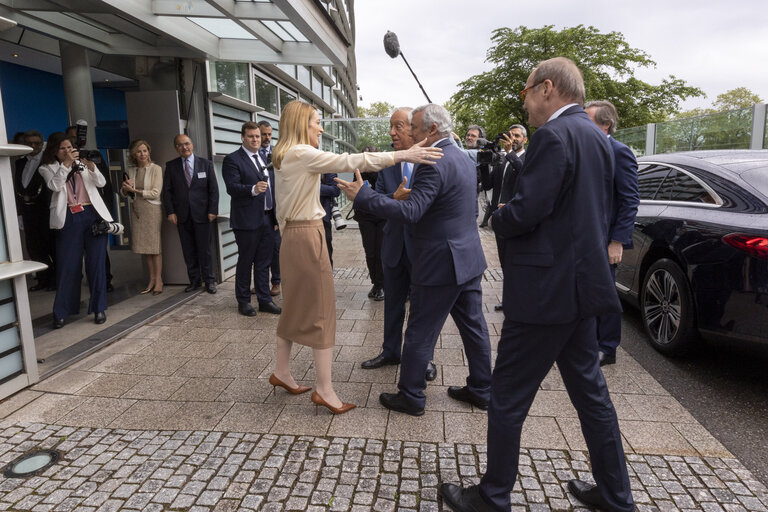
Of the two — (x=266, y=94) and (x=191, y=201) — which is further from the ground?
(x=266, y=94)

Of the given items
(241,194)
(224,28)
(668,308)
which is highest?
(224,28)

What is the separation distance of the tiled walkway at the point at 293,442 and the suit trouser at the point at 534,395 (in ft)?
0.87

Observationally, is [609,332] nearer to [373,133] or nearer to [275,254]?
[275,254]

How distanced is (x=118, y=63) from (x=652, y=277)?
30.8ft

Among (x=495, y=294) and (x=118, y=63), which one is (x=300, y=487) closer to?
(x=495, y=294)

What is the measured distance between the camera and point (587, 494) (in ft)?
8.02

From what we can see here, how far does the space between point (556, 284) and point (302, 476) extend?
169 cm

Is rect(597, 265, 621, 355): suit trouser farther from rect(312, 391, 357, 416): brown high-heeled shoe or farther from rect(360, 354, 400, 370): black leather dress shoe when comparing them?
rect(312, 391, 357, 416): brown high-heeled shoe

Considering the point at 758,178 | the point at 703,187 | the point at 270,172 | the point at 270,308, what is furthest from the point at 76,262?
the point at 758,178

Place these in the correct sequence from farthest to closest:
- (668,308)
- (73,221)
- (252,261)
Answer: (252,261)
(73,221)
(668,308)

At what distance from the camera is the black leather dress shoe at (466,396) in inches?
137

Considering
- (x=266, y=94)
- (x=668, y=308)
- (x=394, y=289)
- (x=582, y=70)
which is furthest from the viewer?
(x=582, y=70)

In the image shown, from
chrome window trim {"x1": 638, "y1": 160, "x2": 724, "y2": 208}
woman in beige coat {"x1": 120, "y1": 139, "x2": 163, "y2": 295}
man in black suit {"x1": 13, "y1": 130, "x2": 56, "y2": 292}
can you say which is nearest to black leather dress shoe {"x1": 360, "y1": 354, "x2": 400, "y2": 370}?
chrome window trim {"x1": 638, "y1": 160, "x2": 724, "y2": 208}

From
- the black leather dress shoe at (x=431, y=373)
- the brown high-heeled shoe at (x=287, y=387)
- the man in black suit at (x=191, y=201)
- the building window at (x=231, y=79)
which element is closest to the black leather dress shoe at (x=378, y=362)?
the black leather dress shoe at (x=431, y=373)
